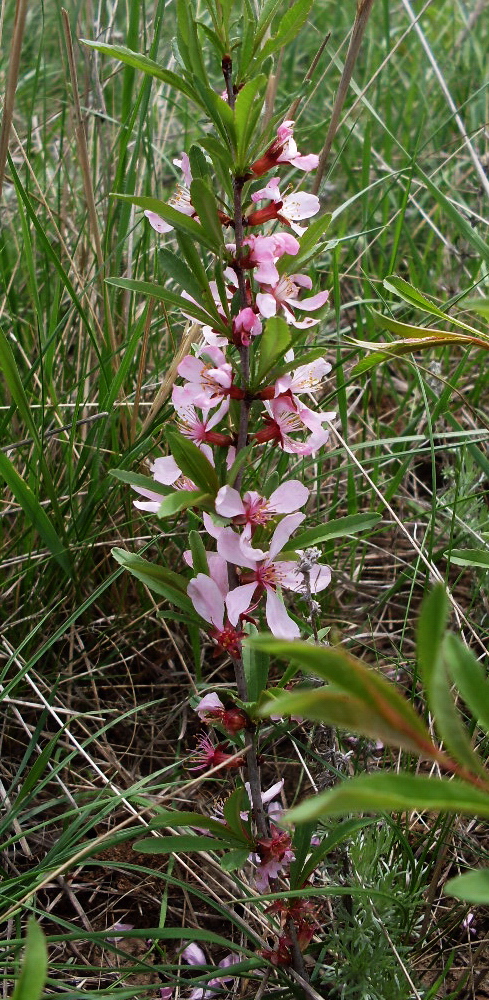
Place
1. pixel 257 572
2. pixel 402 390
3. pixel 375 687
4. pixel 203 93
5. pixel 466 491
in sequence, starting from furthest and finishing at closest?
pixel 402 390 < pixel 466 491 < pixel 257 572 < pixel 203 93 < pixel 375 687

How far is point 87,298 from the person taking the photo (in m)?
1.95

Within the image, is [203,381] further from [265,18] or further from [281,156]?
[265,18]

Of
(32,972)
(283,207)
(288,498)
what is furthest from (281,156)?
(32,972)

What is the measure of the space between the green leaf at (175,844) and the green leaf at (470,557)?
510 millimetres

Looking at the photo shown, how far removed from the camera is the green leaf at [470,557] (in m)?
1.32

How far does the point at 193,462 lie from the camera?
1.06 meters

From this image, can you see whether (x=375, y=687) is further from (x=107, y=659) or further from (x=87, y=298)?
(x=87, y=298)

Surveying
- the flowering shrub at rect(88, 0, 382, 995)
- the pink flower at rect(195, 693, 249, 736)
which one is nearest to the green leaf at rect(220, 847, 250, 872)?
the flowering shrub at rect(88, 0, 382, 995)

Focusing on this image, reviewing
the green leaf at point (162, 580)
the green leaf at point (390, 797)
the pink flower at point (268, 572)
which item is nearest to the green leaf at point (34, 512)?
the green leaf at point (162, 580)

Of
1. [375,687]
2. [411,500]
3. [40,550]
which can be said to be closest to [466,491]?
[411,500]

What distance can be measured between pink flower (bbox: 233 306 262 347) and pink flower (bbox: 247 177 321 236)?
0.13 m

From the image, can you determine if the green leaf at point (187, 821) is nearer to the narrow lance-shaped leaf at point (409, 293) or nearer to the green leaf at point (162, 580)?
the green leaf at point (162, 580)

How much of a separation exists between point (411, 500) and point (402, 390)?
59 centimetres

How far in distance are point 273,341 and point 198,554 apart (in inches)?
10.9
